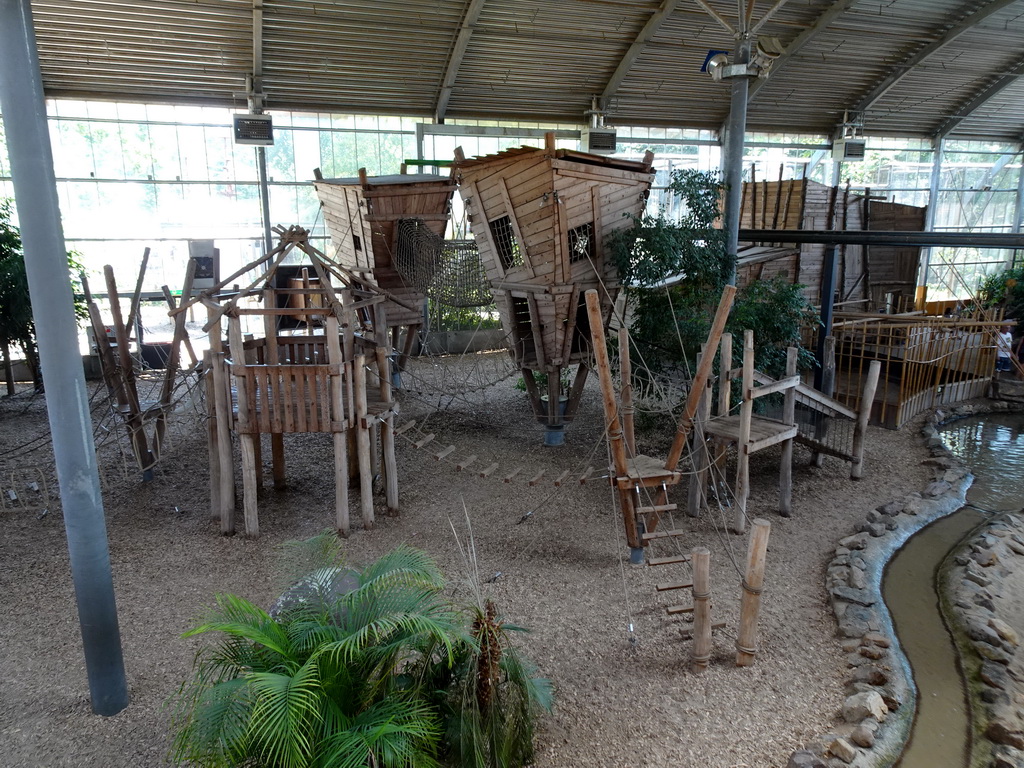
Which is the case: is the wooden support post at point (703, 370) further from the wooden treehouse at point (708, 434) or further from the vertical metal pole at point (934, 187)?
the vertical metal pole at point (934, 187)

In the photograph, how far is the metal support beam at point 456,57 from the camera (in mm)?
13741

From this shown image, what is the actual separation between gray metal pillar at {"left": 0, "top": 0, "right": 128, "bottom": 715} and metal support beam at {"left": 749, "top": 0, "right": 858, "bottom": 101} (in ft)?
46.2

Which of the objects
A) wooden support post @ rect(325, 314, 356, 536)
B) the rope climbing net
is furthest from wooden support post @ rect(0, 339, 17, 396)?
wooden support post @ rect(325, 314, 356, 536)

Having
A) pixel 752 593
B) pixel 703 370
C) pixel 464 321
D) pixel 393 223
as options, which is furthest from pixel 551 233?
pixel 464 321

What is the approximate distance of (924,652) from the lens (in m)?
5.73

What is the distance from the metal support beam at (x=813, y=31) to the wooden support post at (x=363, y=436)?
11650mm

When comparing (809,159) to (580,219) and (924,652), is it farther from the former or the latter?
A: (924,652)

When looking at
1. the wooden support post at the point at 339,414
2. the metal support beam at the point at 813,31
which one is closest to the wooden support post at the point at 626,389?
the wooden support post at the point at 339,414

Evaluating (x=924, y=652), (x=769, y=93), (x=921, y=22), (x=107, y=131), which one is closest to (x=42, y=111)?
(x=924, y=652)

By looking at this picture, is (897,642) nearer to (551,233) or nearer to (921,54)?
(551,233)

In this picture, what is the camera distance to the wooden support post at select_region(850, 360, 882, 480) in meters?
9.15

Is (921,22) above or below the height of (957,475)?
above

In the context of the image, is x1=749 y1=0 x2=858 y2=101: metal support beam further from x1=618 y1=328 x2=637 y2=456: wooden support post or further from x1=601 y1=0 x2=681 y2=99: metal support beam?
x1=618 y1=328 x2=637 y2=456: wooden support post

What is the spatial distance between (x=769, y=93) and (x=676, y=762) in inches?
686
